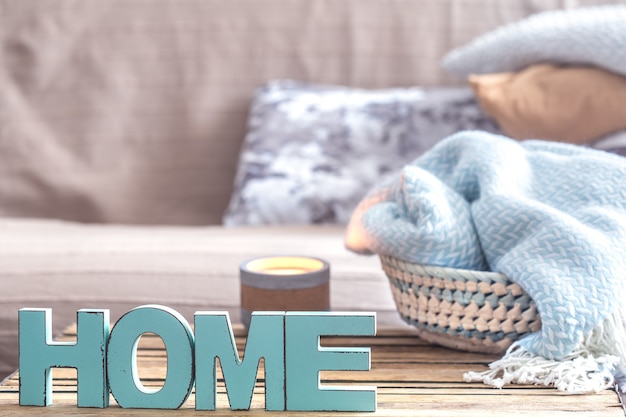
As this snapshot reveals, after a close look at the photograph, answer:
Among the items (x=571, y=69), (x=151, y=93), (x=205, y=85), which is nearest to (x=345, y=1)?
(x=205, y=85)

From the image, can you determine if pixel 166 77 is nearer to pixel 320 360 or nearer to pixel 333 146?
pixel 333 146

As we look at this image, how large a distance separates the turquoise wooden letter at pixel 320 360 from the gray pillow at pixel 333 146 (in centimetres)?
78

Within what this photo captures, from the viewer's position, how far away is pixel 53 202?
159cm

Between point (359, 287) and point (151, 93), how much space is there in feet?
2.67

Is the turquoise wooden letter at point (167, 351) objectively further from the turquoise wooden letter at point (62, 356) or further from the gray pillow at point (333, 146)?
the gray pillow at point (333, 146)

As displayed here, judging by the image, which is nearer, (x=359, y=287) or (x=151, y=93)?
(x=359, y=287)

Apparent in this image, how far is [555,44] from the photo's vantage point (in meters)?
1.20

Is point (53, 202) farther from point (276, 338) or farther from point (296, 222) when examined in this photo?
point (276, 338)

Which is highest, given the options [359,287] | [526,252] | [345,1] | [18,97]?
[345,1]

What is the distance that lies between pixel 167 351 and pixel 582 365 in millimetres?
348

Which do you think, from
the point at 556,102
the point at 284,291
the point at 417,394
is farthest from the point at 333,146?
the point at 417,394

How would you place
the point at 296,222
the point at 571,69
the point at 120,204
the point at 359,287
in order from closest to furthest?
1. the point at 359,287
2. the point at 571,69
3. the point at 296,222
4. the point at 120,204

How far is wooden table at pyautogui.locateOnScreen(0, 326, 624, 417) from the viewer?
59cm

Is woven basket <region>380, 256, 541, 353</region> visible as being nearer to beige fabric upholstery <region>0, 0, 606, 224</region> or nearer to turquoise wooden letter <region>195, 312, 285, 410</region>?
turquoise wooden letter <region>195, 312, 285, 410</region>
